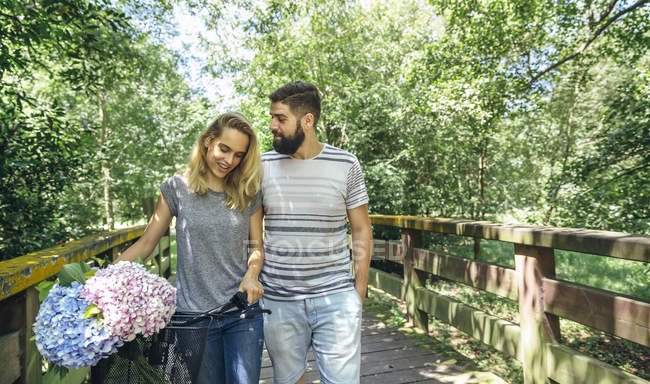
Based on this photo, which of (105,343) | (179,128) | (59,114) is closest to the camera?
(105,343)

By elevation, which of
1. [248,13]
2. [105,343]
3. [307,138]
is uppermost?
[248,13]

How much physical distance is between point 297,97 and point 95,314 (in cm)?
121

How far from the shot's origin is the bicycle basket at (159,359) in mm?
1226

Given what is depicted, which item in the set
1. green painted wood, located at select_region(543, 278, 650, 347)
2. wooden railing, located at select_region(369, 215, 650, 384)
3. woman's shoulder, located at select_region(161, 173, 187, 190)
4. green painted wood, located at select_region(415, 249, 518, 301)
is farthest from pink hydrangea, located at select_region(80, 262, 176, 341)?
green painted wood, located at select_region(415, 249, 518, 301)

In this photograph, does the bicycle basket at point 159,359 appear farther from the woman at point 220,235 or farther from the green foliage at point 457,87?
the green foliage at point 457,87

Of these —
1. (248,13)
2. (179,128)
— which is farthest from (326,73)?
Answer: (179,128)

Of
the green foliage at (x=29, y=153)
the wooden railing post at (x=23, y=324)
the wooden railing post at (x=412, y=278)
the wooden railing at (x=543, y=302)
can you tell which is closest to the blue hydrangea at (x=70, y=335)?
the wooden railing post at (x=23, y=324)

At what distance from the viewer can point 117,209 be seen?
2105cm

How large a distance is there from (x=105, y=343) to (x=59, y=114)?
12.2 feet

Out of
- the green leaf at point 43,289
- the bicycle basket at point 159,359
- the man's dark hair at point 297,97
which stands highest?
the man's dark hair at point 297,97

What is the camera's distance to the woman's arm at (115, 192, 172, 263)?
1636 mm

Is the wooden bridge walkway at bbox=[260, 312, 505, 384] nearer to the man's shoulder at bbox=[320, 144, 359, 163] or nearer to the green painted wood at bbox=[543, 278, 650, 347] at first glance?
the green painted wood at bbox=[543, 278, 650, 347]

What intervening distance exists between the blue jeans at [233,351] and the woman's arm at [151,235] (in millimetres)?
418

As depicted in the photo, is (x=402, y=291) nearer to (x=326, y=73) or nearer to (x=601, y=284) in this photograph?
(x=601, y=284)
